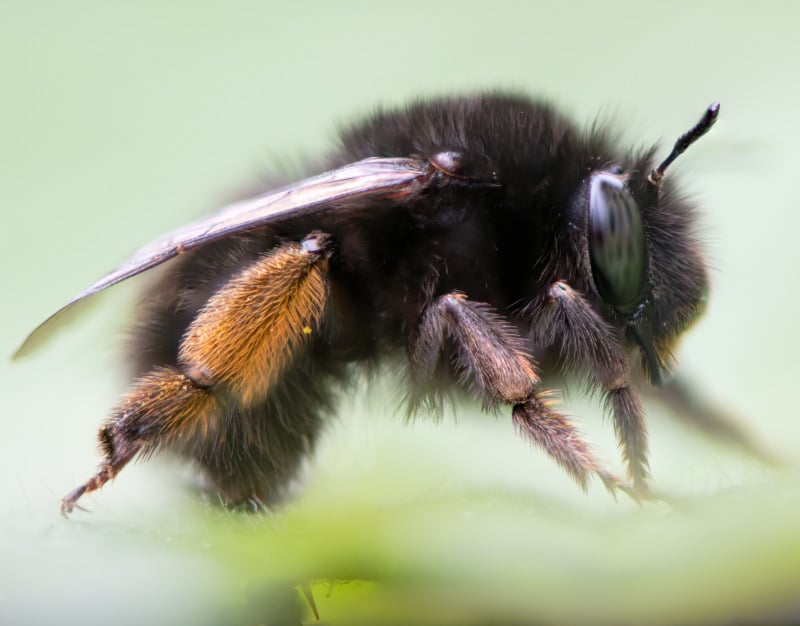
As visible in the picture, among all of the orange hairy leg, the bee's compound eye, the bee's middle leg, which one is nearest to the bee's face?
the bee's compound eye

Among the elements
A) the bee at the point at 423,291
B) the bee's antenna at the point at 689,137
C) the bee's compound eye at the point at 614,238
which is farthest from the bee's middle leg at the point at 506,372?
the bee's antenna at the point at 689,137

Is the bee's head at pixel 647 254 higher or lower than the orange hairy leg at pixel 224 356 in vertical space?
lower

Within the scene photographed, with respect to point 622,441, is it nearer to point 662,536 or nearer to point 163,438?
point 662,536

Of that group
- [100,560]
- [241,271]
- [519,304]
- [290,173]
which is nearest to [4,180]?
[290,173]

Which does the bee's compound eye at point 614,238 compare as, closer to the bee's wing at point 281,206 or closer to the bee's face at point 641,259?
the bee's face at point 641,259

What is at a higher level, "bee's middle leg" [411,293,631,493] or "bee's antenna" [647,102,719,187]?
"bee's antenna" [647,102,719,187]

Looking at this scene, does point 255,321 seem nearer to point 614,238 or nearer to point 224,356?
point 224,356

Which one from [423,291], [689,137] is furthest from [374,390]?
[689,137]

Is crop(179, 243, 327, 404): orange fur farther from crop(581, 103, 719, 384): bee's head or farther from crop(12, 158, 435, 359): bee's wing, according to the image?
crop(581, 103, 719, 384): bee's head
